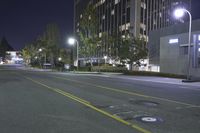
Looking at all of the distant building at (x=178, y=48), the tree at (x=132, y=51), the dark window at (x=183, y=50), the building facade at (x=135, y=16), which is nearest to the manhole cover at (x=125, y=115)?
the distant building at (x=178, y=48)

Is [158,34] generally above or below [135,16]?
below

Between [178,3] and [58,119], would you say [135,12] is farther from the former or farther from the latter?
[58,119]

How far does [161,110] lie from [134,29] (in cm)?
6844

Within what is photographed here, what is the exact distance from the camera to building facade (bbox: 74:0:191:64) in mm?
72162

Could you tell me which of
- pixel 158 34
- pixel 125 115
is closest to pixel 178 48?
pixel 158 34

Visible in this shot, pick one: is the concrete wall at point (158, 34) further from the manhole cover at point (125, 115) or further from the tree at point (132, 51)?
the manhole cover at point (125, 115)

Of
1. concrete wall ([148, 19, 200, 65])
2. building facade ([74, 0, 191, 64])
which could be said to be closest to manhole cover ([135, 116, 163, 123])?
concrete wall ([148, 19, 200, 65])

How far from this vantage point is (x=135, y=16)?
80.3 metres

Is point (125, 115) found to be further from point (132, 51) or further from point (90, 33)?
point (90, 33)

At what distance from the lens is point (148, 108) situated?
12.6 m

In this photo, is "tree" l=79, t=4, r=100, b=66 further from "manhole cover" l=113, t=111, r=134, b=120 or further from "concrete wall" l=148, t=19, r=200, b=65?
"manhole cover" l=113, t=111, r=134, b=120

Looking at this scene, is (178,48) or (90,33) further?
(90,33)

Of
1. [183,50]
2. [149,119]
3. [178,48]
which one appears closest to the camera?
[149,119]

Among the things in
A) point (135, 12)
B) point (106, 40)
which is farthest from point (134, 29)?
point (106, 40)
